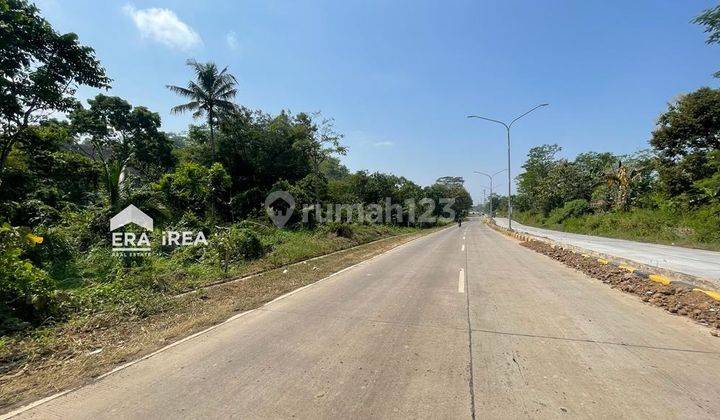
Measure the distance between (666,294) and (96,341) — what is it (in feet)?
33.8

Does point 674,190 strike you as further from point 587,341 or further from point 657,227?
point 587,341

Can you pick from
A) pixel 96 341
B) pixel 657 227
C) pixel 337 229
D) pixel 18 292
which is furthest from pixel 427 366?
pixel 657 227

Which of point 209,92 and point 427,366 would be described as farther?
point 209,92

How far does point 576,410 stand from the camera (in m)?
3.25

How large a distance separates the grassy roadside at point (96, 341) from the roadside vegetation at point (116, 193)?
0.18 meters

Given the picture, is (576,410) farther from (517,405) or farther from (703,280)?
(703,280)

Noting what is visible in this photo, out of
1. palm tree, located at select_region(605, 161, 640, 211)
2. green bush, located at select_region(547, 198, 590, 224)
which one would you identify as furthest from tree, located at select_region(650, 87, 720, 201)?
green bush, located at select_region(547, 198, 590, 224)

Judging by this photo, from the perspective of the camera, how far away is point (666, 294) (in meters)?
7.46

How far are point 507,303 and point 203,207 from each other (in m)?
20.2

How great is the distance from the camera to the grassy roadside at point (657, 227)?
796 inches

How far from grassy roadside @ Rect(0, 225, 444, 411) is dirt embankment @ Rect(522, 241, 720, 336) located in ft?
25.5

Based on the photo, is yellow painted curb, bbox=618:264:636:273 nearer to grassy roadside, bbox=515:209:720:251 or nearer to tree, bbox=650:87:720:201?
grassy roadside, bbox=515:209:720:251

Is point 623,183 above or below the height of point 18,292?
above

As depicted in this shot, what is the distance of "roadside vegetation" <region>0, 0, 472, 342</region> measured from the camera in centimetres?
686
